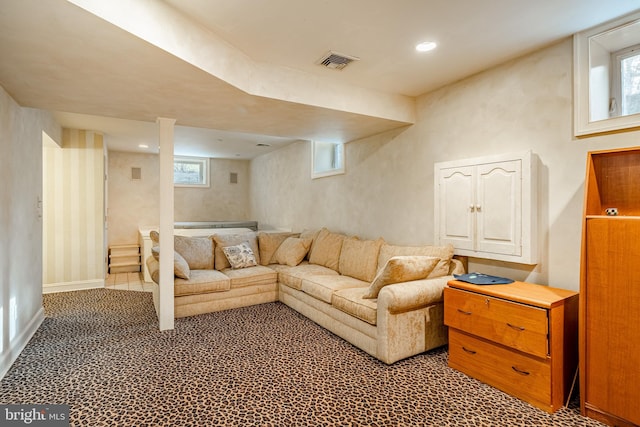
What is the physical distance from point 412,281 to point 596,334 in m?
1.25

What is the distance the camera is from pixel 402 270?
2.82 m

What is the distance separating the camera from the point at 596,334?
2014mm

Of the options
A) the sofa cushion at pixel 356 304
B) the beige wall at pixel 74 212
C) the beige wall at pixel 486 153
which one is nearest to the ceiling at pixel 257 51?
the beige wall at pixel 486 153

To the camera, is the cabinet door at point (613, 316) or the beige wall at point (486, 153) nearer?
the cabinet door at point (613, 316)

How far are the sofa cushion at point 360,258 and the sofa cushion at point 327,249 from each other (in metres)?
0.14

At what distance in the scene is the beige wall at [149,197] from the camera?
278 inches

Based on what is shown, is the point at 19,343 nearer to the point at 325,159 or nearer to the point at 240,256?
the point at 240,256

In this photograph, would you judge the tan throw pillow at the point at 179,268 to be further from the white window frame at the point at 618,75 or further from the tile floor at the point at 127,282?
the white window frame at the point at 618,75

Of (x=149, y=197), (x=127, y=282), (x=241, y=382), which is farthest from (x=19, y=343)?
(x=149, y=197)

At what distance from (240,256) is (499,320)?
3.47m

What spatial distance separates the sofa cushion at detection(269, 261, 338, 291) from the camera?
4.13m

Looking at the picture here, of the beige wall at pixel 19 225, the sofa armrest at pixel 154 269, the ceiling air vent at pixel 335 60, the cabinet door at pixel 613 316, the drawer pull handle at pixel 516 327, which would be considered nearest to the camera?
the cabinet door at pixel 613 316

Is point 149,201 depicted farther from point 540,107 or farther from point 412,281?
point 540,107

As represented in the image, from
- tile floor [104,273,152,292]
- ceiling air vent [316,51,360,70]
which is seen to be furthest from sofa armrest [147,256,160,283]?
ceiling air vent [316,51,360,70]
